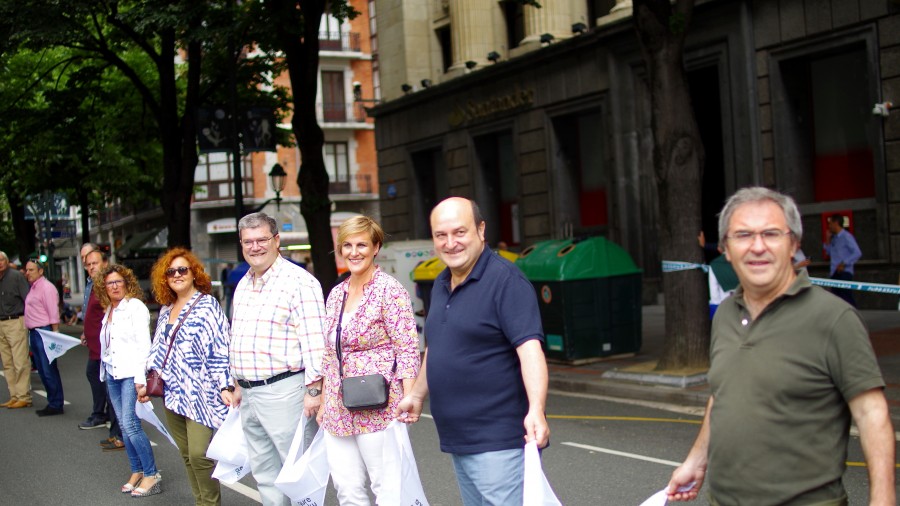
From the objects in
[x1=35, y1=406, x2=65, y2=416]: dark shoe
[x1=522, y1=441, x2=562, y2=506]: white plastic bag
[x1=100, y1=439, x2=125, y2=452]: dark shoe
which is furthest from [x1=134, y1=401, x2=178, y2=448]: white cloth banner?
[x1=35, y1=406, x2=65, y2=416]: dark shoe

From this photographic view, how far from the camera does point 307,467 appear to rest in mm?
5375

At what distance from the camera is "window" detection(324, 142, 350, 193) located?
187 feet

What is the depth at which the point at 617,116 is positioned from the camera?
76.8 ft

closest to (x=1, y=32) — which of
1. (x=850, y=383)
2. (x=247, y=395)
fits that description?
(x=247, y=395)

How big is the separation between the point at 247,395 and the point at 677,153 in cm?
801

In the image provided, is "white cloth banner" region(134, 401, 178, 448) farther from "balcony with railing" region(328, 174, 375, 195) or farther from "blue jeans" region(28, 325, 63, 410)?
Answer: "balcony with railing" region(328, 174, 375, 195)

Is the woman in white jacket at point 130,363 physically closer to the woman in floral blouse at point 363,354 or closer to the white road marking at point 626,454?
the woman in floral blouse at point 363,354

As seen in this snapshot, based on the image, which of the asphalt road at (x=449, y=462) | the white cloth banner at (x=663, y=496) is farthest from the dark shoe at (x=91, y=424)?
the white cloth banner at (x=663, y=496)

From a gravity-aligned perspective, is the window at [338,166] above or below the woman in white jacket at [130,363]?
above

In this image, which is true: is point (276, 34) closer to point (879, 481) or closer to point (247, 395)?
point (247, 395)

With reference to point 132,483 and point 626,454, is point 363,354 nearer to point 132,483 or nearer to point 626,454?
point 132,483

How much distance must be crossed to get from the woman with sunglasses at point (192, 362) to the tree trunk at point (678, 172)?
288 inches

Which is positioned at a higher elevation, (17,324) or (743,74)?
(743,74)

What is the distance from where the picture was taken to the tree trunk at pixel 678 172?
40.8ft
